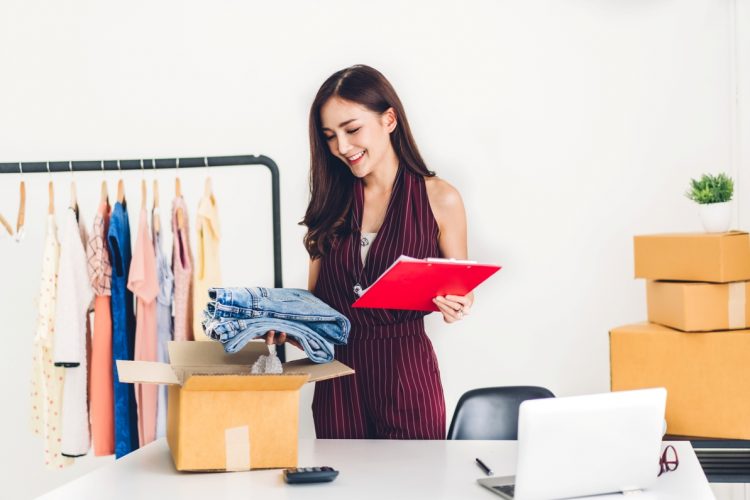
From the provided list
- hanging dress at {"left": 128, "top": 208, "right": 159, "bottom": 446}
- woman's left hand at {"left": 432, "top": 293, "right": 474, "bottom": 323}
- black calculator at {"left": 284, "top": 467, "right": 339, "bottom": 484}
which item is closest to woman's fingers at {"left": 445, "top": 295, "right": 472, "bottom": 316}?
woman's left hand at {"left": 432, "top": 293, "right": 474, "bottom": 323}

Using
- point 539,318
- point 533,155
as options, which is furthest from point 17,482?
point 533,155

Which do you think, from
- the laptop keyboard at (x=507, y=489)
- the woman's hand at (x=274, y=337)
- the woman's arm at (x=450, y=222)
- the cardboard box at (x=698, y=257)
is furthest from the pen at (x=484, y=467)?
the cardboard box at (x=698, y=257)

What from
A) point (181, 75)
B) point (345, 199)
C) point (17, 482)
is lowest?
point (17, 482)

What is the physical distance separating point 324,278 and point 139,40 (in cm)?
149

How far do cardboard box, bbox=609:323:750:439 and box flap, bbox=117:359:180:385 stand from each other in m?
1.50

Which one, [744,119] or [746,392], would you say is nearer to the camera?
[746,392]

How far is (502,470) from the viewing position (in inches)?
69.8

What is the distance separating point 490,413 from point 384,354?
1.16ft

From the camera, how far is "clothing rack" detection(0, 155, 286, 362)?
3035 mm

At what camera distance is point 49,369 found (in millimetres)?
2949

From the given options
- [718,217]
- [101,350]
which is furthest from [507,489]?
[101,350]

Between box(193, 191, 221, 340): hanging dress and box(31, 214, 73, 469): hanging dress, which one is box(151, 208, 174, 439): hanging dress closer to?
box(193, 191, 221, 340): hanging dress

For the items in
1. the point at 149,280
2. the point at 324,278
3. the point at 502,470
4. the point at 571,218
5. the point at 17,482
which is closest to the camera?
the point at 502,470

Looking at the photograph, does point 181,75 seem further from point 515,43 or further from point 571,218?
point 571,218
